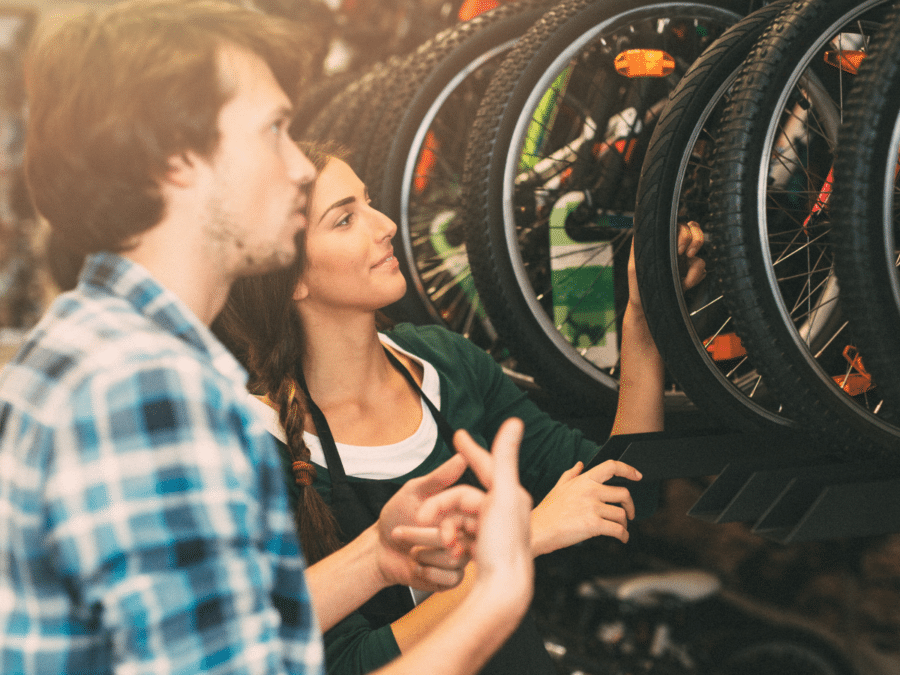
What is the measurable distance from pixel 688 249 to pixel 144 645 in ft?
2.52

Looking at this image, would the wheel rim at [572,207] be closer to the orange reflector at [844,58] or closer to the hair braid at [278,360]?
the orange reflector at [844,58]

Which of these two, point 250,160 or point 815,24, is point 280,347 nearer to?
point 250,160

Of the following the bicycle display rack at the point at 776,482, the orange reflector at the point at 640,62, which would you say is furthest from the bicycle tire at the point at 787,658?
the orange reflector at the point at 640,62

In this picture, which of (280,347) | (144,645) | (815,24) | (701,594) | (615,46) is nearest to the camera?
(144,645)

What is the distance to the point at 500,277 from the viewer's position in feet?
3.41

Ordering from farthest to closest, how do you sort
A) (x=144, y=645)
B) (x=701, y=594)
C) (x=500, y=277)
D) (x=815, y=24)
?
(x=701, y=594), (x=500, y=277), (x=815, y=24), (x=144, y=645)

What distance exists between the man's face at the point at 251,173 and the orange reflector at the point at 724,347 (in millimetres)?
668

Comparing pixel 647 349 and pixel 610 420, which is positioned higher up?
pixel 647 349

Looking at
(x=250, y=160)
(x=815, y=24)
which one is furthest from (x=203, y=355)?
(x=815, y=24)

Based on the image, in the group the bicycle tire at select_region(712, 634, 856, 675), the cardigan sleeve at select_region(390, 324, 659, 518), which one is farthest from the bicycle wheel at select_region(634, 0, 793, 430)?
the bicycle tire at select_region(712, 634, 856, 675)

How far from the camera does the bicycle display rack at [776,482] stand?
818 millimetres

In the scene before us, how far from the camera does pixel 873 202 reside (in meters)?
0.80

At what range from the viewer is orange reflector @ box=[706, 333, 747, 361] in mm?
1046

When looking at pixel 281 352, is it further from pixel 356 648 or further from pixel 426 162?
pixel 426 162
